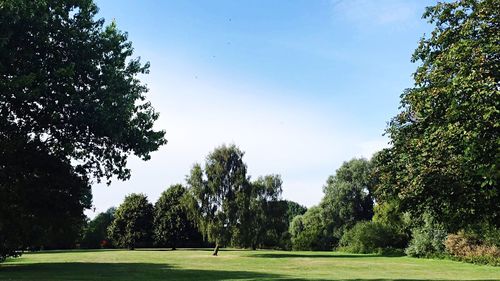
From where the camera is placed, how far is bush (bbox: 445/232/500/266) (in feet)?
153

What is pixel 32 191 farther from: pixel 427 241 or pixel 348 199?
pixel 348 199

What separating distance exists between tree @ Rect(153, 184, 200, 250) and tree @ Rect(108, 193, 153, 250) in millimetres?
2866

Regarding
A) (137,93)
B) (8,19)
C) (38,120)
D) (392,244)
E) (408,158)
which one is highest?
(8,19)

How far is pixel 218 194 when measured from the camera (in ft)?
230

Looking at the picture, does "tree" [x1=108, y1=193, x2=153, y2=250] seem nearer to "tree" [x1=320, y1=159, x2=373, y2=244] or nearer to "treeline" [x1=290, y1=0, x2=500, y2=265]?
"tree" [x1=320, y1=159, x2=373, y2=244]

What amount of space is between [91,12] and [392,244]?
67.4 m

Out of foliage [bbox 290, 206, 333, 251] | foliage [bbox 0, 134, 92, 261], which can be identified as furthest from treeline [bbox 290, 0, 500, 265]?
foliage [bbox 290, 206, 333, 251]

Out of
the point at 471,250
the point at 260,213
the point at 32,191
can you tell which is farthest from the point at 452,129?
the point at 260,213

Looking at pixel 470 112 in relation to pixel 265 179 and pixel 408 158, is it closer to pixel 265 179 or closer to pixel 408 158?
pixel 408 158

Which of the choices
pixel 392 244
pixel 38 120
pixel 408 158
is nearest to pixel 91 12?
pixel 38 120

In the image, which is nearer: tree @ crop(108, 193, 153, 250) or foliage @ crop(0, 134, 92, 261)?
foliage @ crop(0, 134, 92, 261)

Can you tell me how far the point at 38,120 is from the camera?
26203mm

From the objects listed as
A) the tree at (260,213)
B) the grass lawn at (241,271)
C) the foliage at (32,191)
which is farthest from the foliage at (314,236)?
the foliage at (32,191)

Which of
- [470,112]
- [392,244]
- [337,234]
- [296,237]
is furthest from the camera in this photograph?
[296,237]
